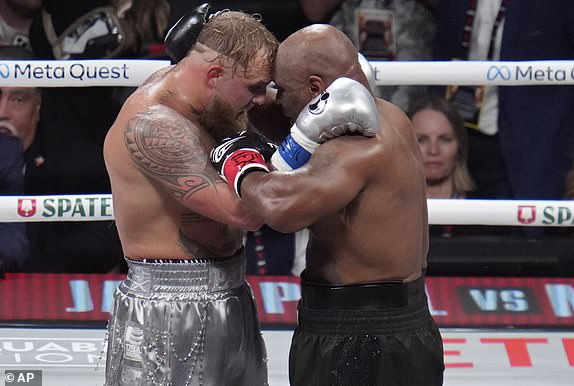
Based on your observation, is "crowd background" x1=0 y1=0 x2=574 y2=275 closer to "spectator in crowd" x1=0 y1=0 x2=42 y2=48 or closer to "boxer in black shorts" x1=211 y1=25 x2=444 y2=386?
"spectator in crowd" x1=0 y1=0 x2=42 y2=48

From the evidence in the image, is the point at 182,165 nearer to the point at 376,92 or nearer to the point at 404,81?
the point at 404,81

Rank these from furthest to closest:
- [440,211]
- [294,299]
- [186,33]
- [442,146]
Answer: [442,146], [294,299], [440,211], [186,33]

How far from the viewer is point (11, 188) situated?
4.25m

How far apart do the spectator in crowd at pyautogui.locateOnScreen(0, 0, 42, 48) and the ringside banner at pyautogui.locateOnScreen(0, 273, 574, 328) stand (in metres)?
0.92

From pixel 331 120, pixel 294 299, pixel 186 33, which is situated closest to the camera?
pixel 331 120

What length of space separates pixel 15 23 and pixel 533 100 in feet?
6.64

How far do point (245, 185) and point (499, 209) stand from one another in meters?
1.47

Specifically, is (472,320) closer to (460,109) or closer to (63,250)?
(460,109)

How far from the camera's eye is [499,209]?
3730mm

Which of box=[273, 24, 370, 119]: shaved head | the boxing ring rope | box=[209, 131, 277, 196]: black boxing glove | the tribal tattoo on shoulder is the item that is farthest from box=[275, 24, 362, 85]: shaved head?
the boxing ring rope

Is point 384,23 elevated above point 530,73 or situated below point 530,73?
above

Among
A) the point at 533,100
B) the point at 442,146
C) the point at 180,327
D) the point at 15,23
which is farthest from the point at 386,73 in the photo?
the point at 15,23

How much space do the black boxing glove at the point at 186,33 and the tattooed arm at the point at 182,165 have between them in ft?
0.63

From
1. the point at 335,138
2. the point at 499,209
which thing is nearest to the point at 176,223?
the point at 335,138
